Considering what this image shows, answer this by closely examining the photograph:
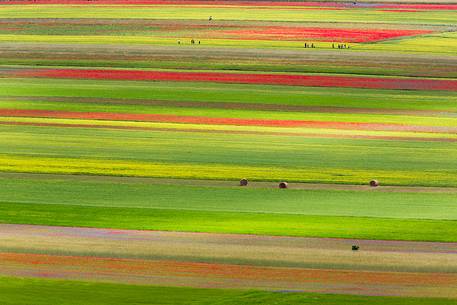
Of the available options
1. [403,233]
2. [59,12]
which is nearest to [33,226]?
[403,233]

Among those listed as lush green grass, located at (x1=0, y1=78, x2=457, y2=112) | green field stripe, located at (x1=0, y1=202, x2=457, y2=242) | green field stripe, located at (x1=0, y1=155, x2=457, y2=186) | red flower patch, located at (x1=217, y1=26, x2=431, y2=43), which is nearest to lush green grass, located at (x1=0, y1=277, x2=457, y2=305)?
green field stripe, located at (x1=0, y1=202, x2=457, y2=242)

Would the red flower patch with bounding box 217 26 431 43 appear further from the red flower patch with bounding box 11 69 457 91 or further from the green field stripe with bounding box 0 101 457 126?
the green field stripe with bounding box 0 101 457 126

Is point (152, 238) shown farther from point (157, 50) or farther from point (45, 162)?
point (157, 50)

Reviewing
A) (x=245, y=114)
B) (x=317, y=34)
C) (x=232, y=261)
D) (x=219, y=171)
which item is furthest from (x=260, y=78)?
(x=232, y=261)

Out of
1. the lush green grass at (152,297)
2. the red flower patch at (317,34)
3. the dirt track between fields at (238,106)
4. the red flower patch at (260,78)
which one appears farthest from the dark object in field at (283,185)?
the red flower patch at (317,34)

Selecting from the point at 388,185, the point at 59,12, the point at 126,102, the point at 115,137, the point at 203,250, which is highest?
the point at 59,12

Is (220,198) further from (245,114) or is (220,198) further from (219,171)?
(245,114)
